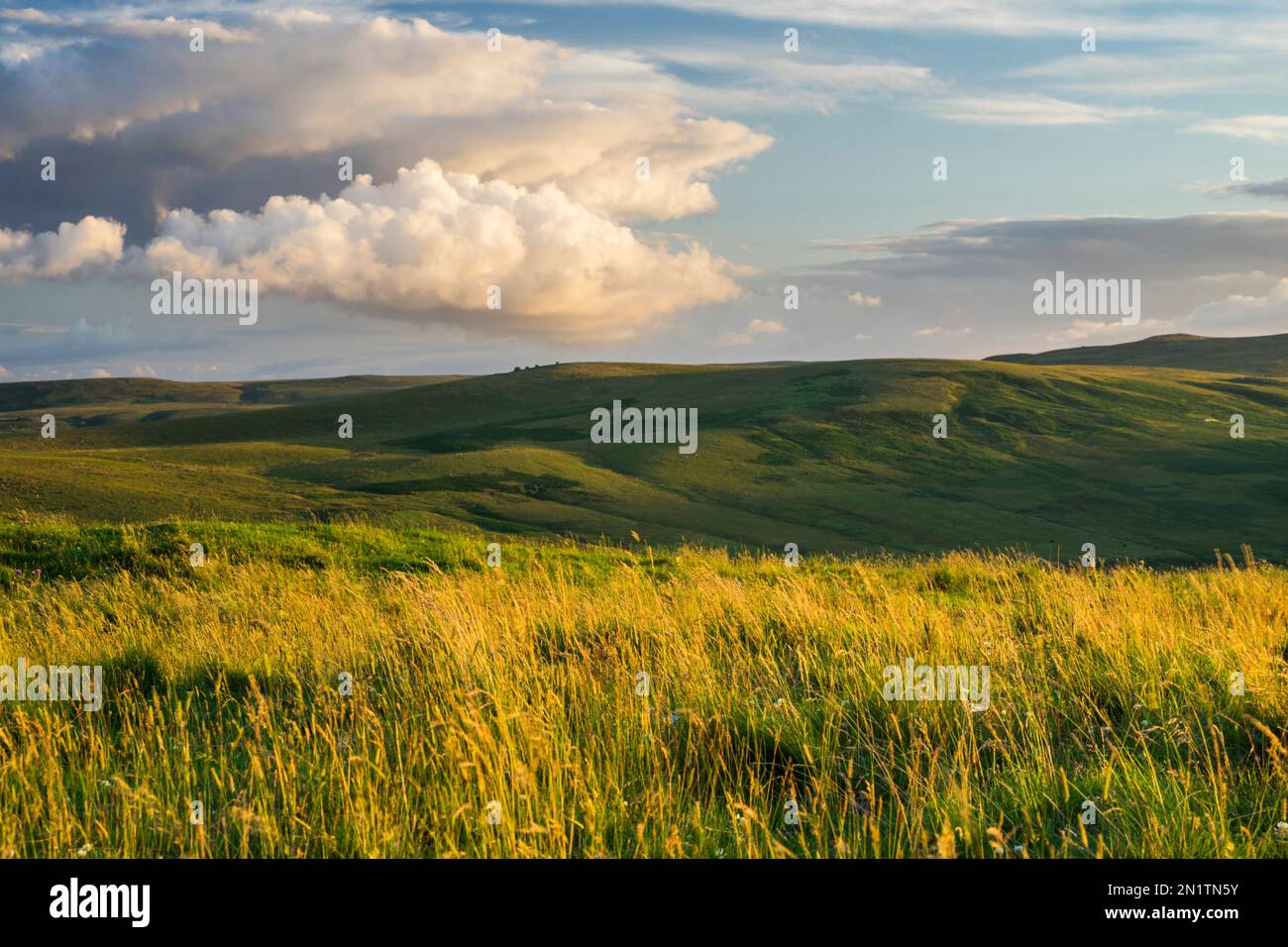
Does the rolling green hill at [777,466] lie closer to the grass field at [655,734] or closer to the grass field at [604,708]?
the grass field at [604,708]

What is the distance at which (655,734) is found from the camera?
6.07 meters

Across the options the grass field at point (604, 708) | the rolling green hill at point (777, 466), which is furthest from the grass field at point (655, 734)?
the rolling green hill at point (777, 466)

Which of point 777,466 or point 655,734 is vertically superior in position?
point 777,466

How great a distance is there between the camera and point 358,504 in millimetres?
40438

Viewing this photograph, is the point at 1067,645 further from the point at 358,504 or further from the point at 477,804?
the point at 358,504

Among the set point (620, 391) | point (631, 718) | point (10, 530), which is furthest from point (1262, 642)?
point (620, 391)

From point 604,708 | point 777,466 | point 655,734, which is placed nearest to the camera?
point 655,734

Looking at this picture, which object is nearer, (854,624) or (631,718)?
(631,718)

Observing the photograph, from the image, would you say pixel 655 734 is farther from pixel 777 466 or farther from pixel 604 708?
pixel 777 466

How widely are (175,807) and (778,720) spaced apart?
3.33 m

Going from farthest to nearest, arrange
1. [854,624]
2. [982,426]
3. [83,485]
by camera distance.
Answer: [982,426], [83,485], [854,624]

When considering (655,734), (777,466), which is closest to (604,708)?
(655,734)

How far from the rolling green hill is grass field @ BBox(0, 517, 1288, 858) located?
24.2 meters

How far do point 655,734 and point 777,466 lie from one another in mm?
61364
